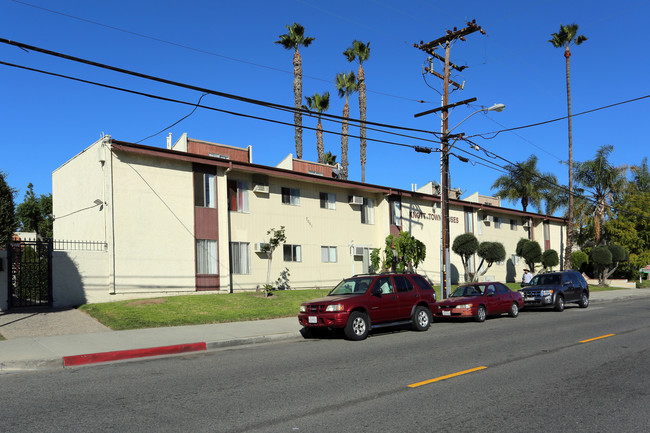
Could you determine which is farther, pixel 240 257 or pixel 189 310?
pixel 240 257

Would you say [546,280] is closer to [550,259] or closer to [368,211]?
[368,211]

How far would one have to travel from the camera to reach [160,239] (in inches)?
840

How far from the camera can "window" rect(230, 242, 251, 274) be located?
949 inches

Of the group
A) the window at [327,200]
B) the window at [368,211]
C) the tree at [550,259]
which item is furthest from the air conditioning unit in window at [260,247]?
the tree at [550,259]

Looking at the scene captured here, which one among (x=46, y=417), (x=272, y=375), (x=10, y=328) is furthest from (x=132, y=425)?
(x=10, y=328)

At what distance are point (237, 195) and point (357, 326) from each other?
1322cm

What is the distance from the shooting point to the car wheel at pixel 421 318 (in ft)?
48.0

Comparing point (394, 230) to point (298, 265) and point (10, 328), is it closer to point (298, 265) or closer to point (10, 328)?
point (298, 265)

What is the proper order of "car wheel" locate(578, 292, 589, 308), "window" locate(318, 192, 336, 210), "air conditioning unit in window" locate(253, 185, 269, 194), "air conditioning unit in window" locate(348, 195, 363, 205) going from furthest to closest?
"air conditioning unit in window" locate(348, 195, 363, 205) < "window" locate(318, 192, 336, 210) < "air conditioning unit in window" locate(253, 185, 269, 194) < "car wheel" locate(578, 292, 589, 308)

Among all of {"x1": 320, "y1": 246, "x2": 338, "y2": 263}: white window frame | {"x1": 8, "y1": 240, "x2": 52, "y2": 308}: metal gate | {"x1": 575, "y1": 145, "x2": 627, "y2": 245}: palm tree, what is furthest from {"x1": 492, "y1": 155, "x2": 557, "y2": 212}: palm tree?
{"x1": 8, "y1": 240, "x2": 52, "y2": 308}: metal gate

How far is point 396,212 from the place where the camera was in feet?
107

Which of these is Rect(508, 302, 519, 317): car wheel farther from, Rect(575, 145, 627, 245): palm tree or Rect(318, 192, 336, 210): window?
Rect(575, 145, 627, 245): palm tree

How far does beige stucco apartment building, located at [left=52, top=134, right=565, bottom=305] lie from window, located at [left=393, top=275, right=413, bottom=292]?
1072 cm

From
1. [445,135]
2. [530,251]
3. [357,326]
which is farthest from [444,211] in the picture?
[530,251]
